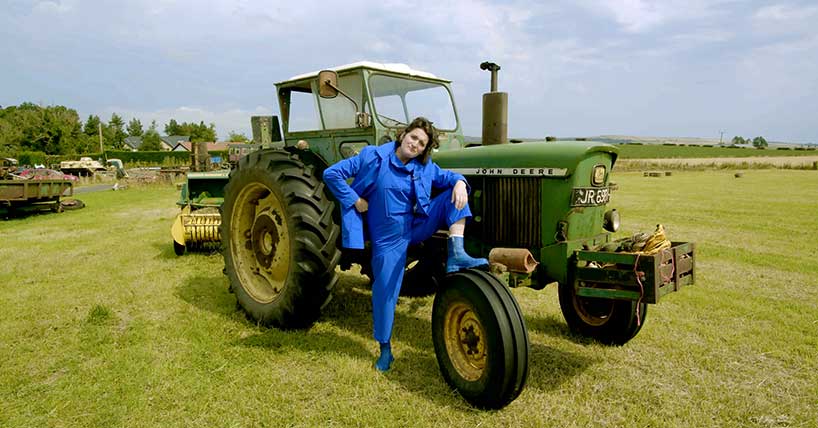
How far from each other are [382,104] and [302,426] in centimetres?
283

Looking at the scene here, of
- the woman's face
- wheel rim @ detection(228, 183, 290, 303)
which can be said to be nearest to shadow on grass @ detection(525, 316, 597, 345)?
the woman's face

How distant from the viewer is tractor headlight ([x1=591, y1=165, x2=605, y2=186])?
11.7 ft

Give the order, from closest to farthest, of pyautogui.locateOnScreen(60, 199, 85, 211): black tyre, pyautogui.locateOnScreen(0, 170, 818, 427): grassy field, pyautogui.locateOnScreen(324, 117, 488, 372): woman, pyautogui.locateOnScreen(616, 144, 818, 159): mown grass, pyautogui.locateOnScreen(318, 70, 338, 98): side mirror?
pyautogui.locateOnScreen(0, 170, 818, 427): grassy field < pyautogui.locateOnScreen(324, 117, 488, 372): woman < pyautogui.locateOnScreen(318, 70, 338, 98): side mirror < pyautogui.locateOnScreen(60, 199, 85, 211): black tyre < pyautogui.locateOnScreen(616, 144, 818, 159): mown grass

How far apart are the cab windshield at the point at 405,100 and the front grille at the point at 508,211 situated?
3.83 feet

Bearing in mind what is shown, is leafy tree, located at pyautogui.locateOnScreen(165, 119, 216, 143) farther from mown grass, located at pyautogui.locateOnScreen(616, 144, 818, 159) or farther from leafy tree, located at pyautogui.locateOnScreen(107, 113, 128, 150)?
mown grass, located at pyautogui.locateOnScreen(616, 144, 818, 159)

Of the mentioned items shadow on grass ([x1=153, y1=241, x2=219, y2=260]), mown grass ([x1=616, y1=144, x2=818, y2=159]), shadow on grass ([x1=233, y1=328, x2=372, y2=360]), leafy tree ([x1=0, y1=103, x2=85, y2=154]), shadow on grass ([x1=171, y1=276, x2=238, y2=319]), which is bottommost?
shadow on grass ([x1=233, y1=328, x2=372, y2=360])

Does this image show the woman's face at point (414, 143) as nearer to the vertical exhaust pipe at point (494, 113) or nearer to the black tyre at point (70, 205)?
the vertical exhaust pipe at point (494, 113)

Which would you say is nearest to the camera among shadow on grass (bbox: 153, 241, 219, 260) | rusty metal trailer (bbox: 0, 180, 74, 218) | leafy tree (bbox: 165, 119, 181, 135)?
shadow on grass (bbox: 153, 241, 219, 260)

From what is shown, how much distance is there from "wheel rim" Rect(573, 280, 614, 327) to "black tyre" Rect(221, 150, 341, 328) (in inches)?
81.1

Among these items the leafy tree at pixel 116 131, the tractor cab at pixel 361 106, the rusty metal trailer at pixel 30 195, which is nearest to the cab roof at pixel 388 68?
the tractor cab at pixel 361 106

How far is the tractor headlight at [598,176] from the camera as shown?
3569 mm

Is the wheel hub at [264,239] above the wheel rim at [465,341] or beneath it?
above

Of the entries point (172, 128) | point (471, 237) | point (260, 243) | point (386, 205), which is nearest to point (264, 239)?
point (260, 243)

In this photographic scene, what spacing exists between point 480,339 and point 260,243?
2.53m
